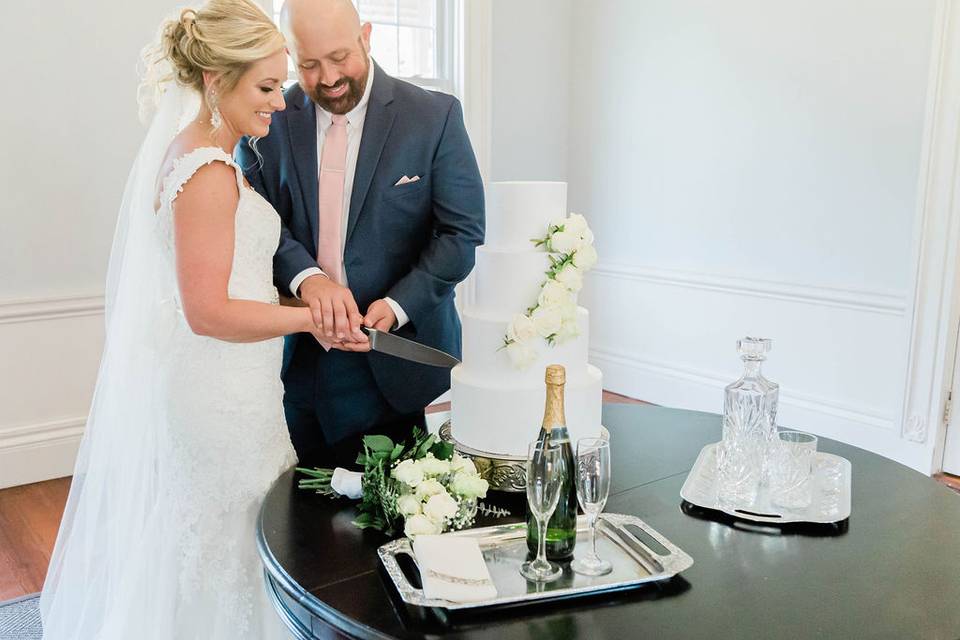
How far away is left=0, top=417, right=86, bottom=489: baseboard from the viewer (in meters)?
3.54

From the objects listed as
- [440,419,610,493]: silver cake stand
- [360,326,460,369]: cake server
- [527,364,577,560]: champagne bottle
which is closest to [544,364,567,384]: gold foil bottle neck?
[527,364,577,560]: champagne bottle

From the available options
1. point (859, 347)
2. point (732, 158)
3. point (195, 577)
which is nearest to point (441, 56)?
point (732, 158)

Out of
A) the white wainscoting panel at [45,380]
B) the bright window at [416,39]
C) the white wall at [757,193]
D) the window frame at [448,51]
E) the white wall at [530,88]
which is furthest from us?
the white wall at [530,88]

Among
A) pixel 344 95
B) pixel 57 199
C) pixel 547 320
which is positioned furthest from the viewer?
pixel 57 199

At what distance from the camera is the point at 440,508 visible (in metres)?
1.41

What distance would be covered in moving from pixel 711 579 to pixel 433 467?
0.48 meters

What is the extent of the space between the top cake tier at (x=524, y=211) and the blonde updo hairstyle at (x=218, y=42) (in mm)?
576

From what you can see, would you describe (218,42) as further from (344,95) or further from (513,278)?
(513,278)

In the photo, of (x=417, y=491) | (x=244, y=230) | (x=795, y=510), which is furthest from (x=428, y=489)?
(x=244, y=230)

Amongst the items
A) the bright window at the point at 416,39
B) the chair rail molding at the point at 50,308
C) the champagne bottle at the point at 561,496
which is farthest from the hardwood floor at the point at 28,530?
the bright window at the point at 416,39

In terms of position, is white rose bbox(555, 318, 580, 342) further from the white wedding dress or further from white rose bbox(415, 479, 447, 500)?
the white wedding dress

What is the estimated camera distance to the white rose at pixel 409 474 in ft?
4.72

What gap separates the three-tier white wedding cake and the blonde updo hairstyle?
1.90 feet

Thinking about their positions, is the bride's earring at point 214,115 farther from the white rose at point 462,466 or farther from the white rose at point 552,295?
the white rose at point 462,466
